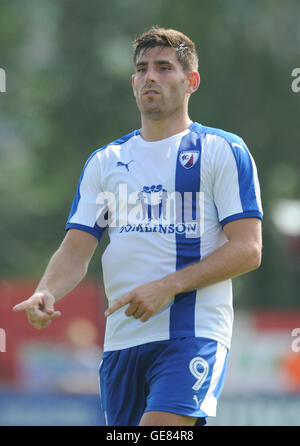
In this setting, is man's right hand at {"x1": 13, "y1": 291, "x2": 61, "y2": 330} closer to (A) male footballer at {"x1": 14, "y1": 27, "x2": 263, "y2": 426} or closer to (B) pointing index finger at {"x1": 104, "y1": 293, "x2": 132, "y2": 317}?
(A) male footballer at {"x1": 14, "y1": 27, "x2": 263, "y2": 426}

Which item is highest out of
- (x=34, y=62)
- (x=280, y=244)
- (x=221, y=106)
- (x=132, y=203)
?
(x=34, y=62)

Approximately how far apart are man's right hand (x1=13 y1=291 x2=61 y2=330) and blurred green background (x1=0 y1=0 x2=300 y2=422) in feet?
76.0

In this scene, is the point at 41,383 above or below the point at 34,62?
below

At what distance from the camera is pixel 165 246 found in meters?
4.87

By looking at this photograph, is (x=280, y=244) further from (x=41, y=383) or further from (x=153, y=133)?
(x=153, y=133)

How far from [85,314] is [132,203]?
12.1 meters

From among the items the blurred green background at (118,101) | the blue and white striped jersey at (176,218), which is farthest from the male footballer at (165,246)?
the blurred green background at (118,101)

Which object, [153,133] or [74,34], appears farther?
[74,34]

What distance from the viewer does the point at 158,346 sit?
15.6 ft

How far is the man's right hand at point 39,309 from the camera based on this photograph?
4.59 metres

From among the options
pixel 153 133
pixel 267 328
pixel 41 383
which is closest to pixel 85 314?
pixel 41 383

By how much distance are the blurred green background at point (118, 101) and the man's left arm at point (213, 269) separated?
2317 centimetres

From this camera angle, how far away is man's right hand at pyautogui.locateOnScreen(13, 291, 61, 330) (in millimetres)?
4588

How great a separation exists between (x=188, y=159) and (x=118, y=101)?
26.9 m
